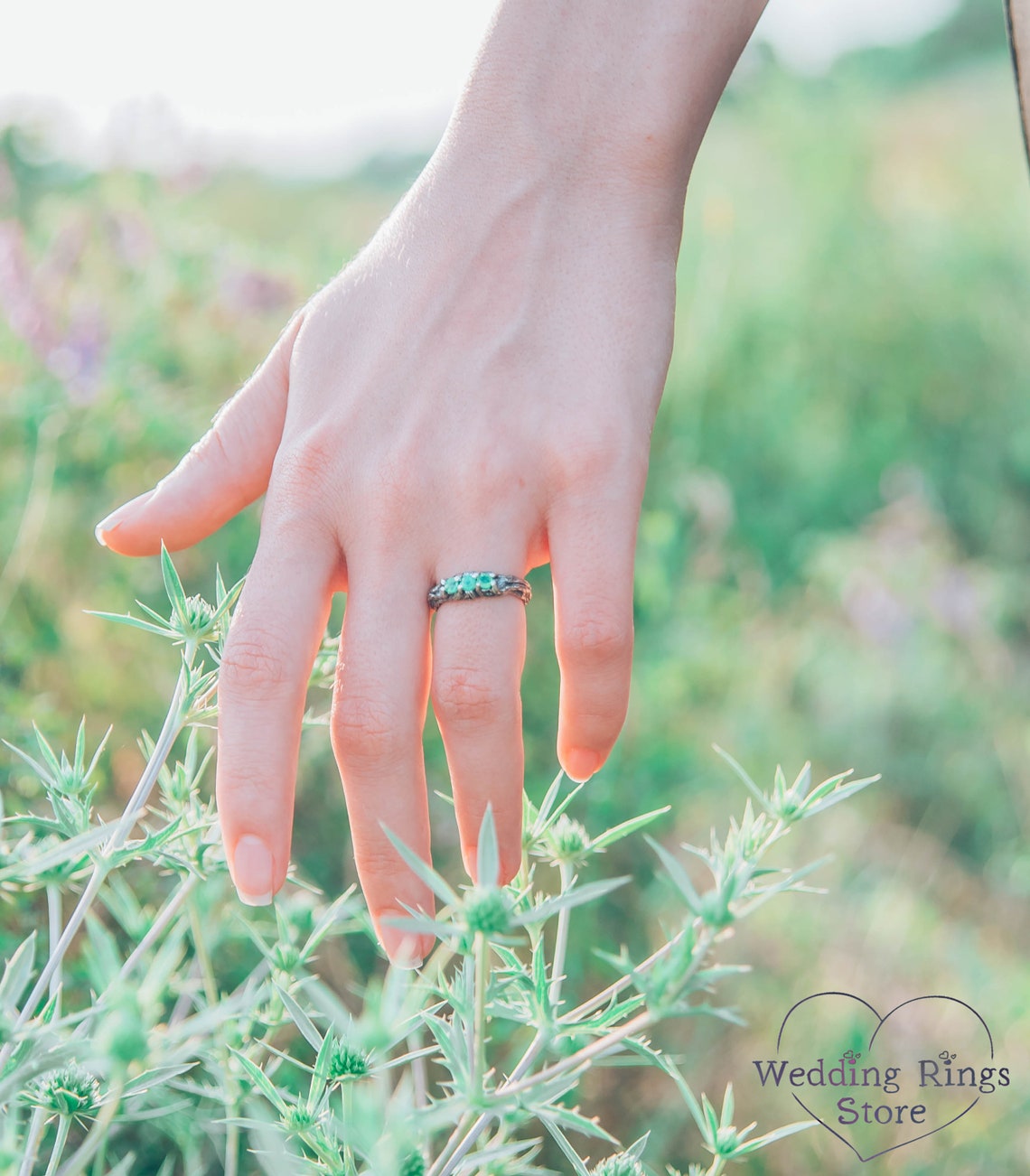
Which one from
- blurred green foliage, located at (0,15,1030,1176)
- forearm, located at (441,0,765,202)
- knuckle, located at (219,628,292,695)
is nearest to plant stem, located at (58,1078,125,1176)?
knuckle, located at (219,628,292,695)

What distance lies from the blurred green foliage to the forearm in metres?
0.77

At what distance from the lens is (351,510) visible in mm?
830

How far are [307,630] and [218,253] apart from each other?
1.74 meters

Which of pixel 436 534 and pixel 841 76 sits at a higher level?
pixel 841 76

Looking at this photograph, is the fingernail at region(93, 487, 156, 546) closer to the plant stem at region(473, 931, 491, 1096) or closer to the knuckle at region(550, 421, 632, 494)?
the knuckle at region(550, 421, 632, 494)

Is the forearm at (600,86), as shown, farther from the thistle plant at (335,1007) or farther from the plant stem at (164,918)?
the plant stem at (164,918)

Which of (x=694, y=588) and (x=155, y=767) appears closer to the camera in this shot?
(x=155, y=767)

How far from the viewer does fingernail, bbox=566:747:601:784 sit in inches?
34.5

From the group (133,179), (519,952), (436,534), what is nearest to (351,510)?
(436,534)

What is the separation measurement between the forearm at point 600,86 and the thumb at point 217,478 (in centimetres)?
26

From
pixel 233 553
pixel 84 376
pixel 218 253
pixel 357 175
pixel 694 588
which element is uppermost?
pixel 357 175

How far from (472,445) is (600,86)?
13.8 inches

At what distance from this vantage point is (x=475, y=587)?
0.81 metres

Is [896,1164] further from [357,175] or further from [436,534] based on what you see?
[357,175]
